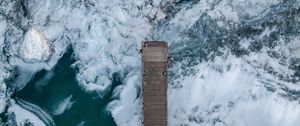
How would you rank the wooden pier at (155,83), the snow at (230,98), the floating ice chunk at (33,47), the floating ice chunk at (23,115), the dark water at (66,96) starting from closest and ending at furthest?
1. the wooden pier at (155,83)
2. the snow at (230,98)
3. the floating ice chunk at (23,115)
4. the dark water at (66,96)
5. the floating ice chunk at (33,47)

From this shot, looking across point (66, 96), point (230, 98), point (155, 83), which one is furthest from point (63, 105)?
point (230, 98)

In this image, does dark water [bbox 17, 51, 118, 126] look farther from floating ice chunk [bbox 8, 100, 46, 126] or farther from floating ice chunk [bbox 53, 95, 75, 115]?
floating ice chunk [bbox 8, 100, 46, 126]

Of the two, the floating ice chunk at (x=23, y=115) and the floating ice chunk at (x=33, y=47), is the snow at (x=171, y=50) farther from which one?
the floating ice chunk at (x=23, y=115)

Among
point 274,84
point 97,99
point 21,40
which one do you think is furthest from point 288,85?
point 21,40

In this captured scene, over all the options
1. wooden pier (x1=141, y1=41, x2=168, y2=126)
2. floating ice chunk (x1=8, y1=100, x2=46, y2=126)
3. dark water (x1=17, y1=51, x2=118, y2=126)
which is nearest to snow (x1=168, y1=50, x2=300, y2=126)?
wooden pier (x1=141, y1=41, x2=168, y2=126)

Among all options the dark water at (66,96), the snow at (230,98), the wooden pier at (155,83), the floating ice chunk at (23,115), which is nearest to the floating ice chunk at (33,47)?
the dark water at (66,96)
